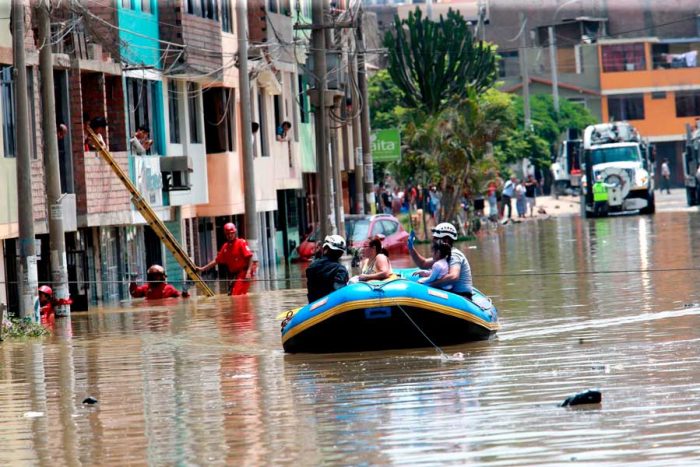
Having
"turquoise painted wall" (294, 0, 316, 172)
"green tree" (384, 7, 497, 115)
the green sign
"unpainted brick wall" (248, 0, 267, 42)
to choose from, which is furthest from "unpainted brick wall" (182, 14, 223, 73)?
"green tree" (384, 7, 497, 115)

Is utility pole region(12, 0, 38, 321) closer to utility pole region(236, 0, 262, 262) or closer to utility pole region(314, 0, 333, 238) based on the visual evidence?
utility pole region(236, 0, 262, 262)

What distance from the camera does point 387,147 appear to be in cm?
5834

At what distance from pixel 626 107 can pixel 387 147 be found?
53.8 metres

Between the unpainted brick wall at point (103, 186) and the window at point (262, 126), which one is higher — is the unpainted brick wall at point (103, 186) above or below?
below

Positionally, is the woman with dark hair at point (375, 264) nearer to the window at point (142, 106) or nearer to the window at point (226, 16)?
the window at point (142, 106)

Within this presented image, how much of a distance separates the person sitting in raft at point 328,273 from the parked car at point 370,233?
77.8 feet

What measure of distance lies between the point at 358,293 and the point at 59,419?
5491 mm

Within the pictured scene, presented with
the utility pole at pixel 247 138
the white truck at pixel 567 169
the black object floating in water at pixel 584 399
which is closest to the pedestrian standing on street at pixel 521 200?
the white truck at pixel 567 169

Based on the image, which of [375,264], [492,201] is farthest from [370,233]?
[375,264]

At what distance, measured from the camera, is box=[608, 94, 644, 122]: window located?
109 metres

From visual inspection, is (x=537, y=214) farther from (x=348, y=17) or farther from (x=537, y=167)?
(x=348, y=17)

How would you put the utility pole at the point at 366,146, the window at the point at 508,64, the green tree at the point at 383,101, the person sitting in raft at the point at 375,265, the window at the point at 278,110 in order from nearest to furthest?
the person sitting in raft at the point at 375,265
the window at the point at 278,110
the utility pole at the point at 366,146
the green tree at the point at 383,101
the window at the point at 508,64

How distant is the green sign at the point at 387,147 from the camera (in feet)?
191

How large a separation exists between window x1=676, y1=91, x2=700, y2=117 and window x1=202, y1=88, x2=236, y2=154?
6846 centimetres
